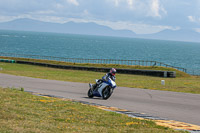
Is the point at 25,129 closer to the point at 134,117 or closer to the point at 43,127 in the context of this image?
the point at 43,127

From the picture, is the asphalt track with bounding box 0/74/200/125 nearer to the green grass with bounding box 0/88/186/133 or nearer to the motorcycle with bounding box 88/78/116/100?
the motorcycle with bounding box 88/78/116/100

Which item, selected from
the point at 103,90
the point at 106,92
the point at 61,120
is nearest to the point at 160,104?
the point at 106,92

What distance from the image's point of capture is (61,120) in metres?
10.4

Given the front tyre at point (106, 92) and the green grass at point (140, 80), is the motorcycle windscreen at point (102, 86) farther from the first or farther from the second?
the green grass at point (140, 80)

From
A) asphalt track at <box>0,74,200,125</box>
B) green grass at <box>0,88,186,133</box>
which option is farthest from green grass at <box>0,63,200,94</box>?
green grass at <box>0,88,186,133</box>

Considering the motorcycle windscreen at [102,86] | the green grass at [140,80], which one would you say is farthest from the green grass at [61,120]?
the green grass at [140,80]

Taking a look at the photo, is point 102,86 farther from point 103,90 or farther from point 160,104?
point 160,104

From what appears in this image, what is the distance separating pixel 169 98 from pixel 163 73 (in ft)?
84.7

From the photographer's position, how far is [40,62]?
201 feet

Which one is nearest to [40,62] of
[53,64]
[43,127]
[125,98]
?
[53,64]

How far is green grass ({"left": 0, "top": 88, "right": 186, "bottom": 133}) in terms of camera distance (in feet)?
29.5

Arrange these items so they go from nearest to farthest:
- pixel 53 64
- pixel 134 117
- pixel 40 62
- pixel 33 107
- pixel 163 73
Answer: pixel 134 117 → pixel 33 107 → pixel 163 73 → pixel 53 64 → pixel 40 62

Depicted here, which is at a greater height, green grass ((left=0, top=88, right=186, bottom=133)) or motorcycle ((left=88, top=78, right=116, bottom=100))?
motorcycle ((left=88, top=78, right=116, bottom=100))

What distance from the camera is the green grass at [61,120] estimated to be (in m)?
8.98
